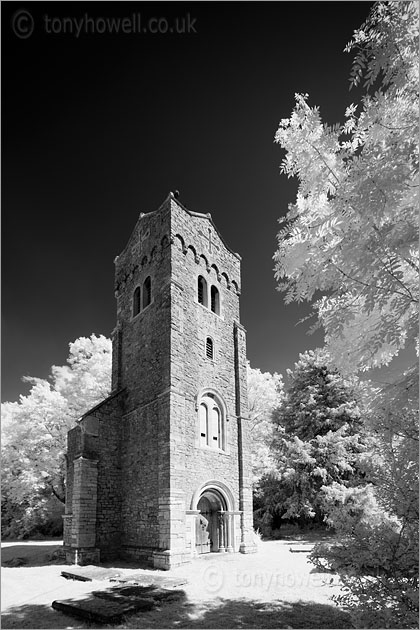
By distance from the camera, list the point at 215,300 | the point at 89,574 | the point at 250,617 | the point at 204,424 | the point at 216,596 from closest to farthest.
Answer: the point at 250,617, the point at 216,596, the point at 89,574, the point at 204,424, the point at 215,300

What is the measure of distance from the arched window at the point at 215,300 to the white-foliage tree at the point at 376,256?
1260 cm

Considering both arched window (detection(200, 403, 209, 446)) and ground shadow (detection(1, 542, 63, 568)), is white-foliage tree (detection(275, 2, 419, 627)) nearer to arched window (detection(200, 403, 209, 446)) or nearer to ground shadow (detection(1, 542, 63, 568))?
arched window (detection(200, 403, 209, 446))

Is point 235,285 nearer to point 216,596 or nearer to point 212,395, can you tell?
point 212,395

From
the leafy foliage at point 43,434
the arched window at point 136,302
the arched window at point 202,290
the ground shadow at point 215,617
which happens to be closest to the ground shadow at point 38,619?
the ground shadow at point 215,617

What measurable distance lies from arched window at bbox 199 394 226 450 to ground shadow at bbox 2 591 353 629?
7452 mm

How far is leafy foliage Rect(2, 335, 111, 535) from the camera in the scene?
22812 mm

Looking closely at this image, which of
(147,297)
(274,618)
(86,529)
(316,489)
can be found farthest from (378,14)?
(316,489)

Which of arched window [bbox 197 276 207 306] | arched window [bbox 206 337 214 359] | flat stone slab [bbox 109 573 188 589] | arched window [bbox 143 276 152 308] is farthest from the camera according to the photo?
arched window [bbox 197 276 207 306]

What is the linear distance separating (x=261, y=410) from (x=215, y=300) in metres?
11.1

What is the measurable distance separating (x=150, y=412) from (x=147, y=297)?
493 centimetres

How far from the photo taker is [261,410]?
88.6ft

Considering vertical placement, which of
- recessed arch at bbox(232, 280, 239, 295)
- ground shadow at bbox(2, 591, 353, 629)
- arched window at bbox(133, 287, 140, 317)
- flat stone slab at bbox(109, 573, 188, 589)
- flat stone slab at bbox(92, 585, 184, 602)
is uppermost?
recessed arch at bbox(232, 280, 239, 295)

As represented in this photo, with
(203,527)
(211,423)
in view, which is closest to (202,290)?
(211,423)

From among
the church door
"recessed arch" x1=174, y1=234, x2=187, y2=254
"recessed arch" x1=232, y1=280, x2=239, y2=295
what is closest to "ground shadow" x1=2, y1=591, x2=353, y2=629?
the church door
